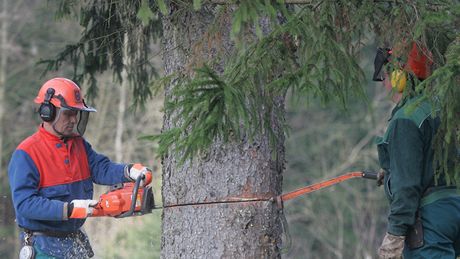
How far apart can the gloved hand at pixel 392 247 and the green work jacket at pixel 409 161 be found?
0.04 meters

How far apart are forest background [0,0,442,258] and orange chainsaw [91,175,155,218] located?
8.27 metres

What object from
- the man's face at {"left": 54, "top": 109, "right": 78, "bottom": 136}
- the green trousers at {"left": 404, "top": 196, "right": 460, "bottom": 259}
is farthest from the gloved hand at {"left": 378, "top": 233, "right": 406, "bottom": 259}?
the man's face at {"left": 54, "top": 109, "right": 78, "bottom": 136}

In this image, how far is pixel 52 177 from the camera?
5.93 m

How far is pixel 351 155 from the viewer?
75.5 ft

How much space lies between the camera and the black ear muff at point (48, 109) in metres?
5.93

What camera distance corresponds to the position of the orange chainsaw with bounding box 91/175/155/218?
18.4 feet

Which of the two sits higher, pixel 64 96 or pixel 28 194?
pixel 64 96

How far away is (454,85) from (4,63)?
17682 millimetres

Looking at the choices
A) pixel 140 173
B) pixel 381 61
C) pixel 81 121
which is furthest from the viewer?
pixel 81 121

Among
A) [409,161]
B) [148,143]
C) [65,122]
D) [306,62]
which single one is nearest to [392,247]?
[409,161]

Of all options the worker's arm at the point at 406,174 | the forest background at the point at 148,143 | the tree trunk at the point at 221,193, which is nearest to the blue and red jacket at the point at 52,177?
the tree trunk at the point at 221,193

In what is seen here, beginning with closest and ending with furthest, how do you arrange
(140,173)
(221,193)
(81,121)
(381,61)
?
(221,193) < (381,61) < (140,173) < (81,121)

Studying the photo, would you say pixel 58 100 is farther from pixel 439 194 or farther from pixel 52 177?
pixel 439 194

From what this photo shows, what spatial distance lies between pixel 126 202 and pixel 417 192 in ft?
Answer: 6.42
